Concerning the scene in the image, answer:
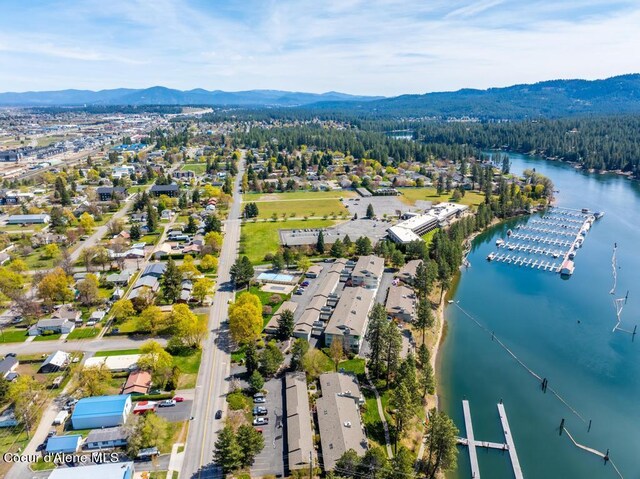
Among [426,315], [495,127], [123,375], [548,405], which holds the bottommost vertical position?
[548,405]

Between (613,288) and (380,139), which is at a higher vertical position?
(380,139)

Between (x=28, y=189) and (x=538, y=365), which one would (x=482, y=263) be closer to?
(x=538, y=365)

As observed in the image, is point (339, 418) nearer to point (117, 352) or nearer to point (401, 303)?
point (401, 303)

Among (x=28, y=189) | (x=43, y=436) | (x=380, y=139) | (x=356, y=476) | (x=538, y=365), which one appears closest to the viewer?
(x=356, y=476)

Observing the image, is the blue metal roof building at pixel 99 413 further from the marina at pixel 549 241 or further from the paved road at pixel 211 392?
the marina at pixel 549 241

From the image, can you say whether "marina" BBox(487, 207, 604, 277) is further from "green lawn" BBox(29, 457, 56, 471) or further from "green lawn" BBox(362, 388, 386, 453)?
"green lawn" BBox(29, 457, 56, 471)

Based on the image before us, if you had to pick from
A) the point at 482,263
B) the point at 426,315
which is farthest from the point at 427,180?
the point at 426,315

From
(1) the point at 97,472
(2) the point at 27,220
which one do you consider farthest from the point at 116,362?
(2) the point at 27,220

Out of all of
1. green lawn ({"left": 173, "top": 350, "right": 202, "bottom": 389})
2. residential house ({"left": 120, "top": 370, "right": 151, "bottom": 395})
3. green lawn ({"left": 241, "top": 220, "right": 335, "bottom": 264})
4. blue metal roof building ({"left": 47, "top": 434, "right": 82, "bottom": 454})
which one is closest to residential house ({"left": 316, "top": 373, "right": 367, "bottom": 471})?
green lawn ({"left": 173, "top": 350, "right": 202, "bottom": 389})
